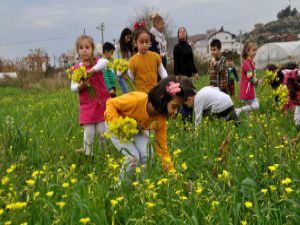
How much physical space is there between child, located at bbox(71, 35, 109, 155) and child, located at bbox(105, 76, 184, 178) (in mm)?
763

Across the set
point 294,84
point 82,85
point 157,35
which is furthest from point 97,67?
point 294,84

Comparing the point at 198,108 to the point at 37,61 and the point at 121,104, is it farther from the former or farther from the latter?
the point at 37,61

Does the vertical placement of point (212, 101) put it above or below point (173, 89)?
below

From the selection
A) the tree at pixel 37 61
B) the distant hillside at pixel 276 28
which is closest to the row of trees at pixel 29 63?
the tree at pixel 37 61

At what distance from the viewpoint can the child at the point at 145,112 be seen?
A: 3021mm

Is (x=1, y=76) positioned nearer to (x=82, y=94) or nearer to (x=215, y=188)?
(x=82, y=94)

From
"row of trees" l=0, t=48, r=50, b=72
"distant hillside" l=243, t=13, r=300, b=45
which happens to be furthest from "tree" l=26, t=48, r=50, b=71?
"distant hillside" l=243, t=13, r=300, b=45

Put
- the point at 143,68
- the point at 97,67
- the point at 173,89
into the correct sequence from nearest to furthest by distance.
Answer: the point at 173,89 → the point at 97,67 → the point at 143,68

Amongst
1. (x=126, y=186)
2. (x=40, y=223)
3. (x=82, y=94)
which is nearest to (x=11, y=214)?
(x=40, y=223)

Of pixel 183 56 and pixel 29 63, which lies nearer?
pixel 183 56

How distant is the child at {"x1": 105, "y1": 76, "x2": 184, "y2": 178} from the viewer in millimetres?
3021

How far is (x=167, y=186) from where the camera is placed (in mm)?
2484

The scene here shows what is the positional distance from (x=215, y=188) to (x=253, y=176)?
382mm

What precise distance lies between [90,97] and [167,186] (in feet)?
6.00
